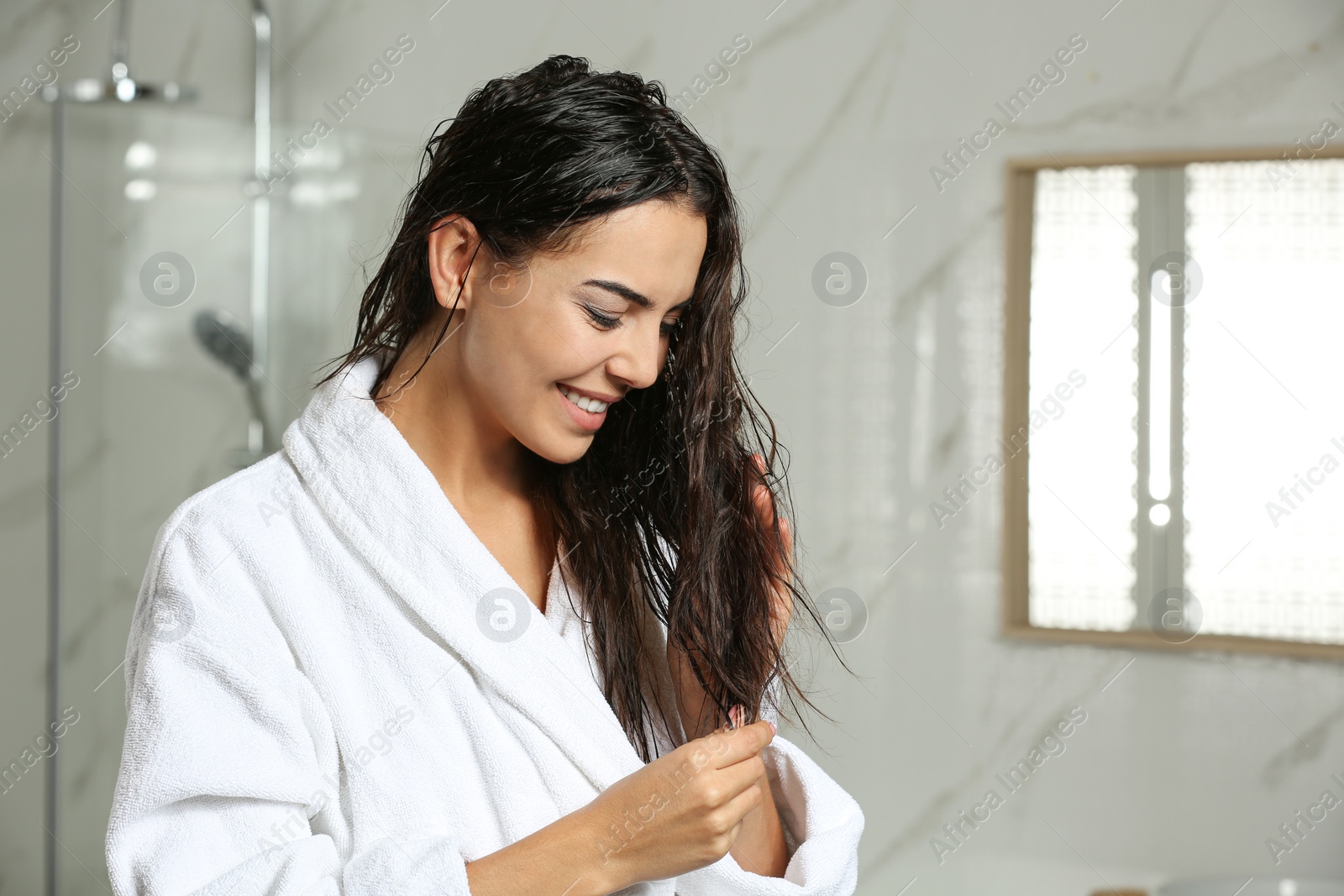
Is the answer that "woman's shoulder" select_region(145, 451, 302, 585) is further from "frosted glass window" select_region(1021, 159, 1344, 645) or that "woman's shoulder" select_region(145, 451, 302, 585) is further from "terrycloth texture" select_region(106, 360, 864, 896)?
"frosted glass window" select_region(1021, 159, 1344, 645)

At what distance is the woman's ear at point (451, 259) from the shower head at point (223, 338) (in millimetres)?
1057

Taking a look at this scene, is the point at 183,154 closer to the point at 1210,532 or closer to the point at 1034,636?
the point at 1034,636

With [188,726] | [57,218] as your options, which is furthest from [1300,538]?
[57,218]

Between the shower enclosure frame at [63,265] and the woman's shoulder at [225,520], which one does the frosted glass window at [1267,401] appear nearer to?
the woman's shoulder at [225,520]

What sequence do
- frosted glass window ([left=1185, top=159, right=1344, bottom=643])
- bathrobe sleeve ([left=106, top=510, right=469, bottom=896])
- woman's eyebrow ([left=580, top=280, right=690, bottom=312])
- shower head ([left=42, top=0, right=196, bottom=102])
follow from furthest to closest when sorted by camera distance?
shower head ([left=42, top=0, right=196, bottom=102]) → frosted glass window ([left=1185, top=159, right=1344, bottom=643]) → woman's eyebrow ([left=580, top=280, right=690, bottom=312]) → bathrobe sleeve ([left=106, top=510, right=469, bottom=896])

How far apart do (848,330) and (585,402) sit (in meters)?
0.88

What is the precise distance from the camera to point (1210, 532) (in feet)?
4.84

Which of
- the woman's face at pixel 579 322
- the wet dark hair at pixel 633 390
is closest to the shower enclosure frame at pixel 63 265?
the wet dark hair at pixel 633 390

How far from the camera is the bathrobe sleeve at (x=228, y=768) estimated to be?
61 cm

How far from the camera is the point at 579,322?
713mm

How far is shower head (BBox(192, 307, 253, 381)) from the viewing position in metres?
1.68

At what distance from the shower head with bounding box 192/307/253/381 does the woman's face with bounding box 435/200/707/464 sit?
1059 millimetres

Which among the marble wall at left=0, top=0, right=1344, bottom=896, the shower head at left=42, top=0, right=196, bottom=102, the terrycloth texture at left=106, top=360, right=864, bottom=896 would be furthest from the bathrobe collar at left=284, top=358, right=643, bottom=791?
the shower head at left=42, top=0, right=196, bottom=102

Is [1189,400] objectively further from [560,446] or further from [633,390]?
[560,446]
